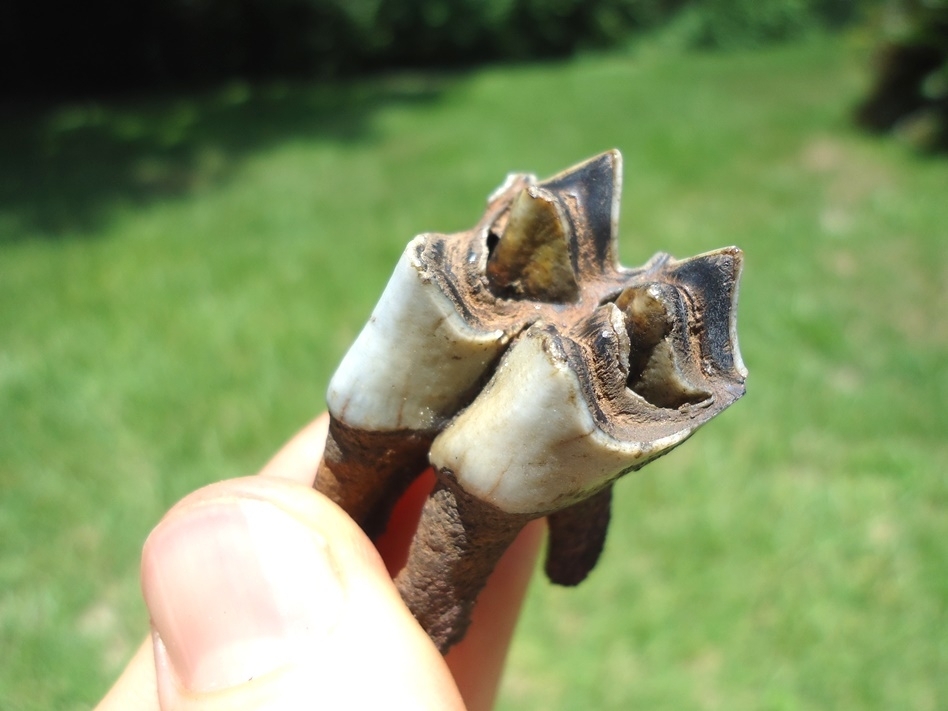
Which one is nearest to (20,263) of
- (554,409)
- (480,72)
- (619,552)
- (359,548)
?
(619,552)

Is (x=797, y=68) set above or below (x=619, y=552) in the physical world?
below

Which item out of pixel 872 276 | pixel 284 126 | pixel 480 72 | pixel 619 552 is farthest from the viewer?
pixel 480 72

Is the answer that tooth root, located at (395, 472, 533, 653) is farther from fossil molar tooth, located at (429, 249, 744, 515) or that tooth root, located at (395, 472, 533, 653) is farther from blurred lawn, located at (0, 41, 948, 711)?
blurred lawn, located at (0, 41, 948, 711)

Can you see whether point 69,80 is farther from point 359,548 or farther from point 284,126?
point 359,548

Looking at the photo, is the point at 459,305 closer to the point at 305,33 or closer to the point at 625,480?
the point at 625,480

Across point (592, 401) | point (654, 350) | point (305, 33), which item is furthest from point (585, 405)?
point (305, 33)

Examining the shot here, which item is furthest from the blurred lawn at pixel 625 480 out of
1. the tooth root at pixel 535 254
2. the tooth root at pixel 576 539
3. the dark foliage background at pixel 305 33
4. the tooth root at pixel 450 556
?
the dark foliage background at pixel 305 33

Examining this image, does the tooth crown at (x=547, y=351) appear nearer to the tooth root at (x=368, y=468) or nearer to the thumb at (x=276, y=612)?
→ the tooth root at (x=368, y=468)
